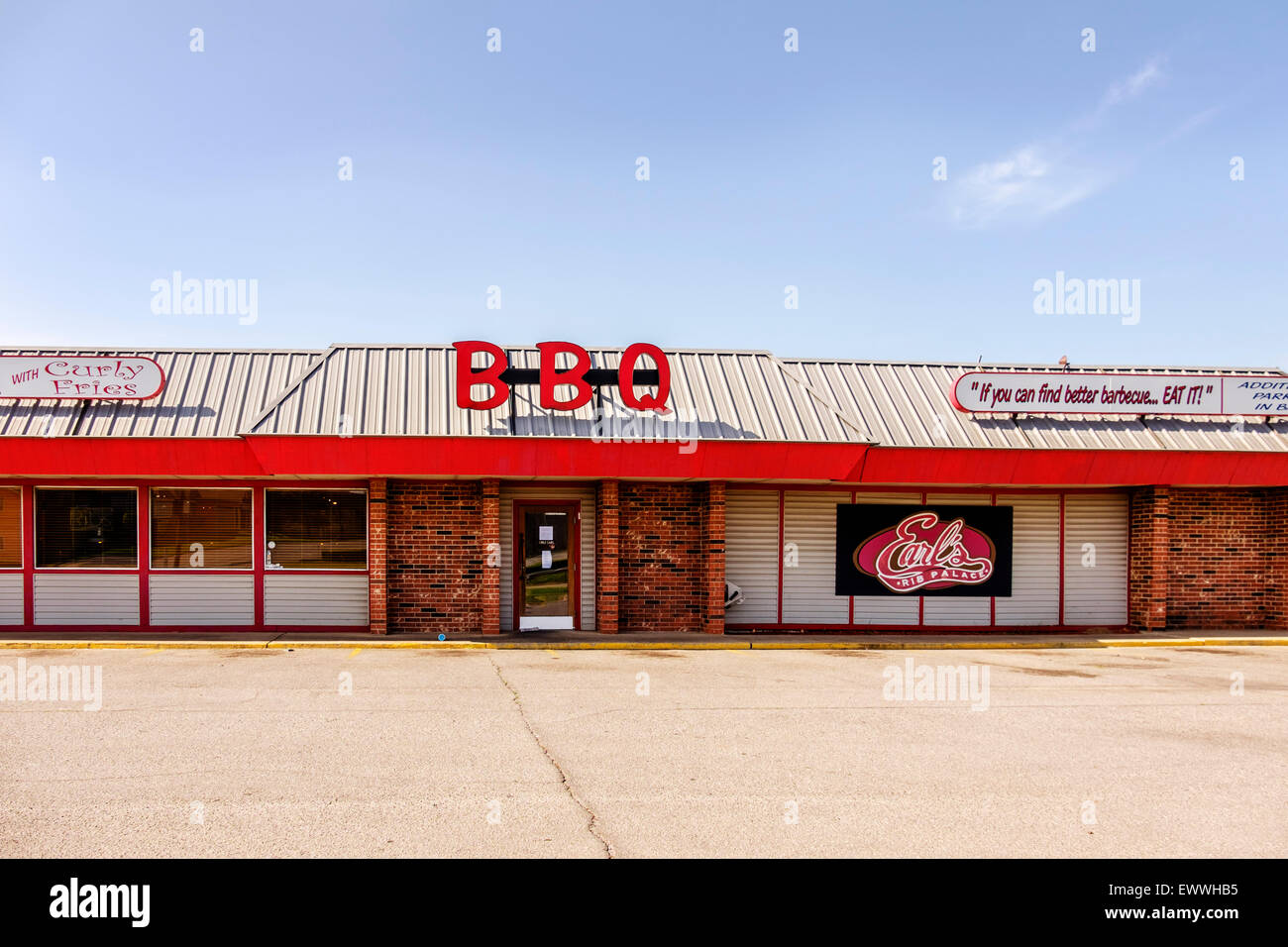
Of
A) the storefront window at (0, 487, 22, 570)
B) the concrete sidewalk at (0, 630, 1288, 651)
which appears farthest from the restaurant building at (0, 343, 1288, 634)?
the concrete sidewalk at (0, 630, 1288, 651)

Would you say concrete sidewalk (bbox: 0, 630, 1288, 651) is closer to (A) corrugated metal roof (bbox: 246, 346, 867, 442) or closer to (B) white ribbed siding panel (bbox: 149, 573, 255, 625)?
(B) white ribbed siding panel (bbox: 149, 573, 255, 625)

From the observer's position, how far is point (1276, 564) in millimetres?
17484

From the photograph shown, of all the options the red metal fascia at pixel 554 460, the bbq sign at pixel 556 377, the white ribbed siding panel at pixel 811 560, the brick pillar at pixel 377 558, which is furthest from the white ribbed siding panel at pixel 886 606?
the brick pillar at pixel 377 558

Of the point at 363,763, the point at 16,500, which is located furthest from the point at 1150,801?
the point at 16,500

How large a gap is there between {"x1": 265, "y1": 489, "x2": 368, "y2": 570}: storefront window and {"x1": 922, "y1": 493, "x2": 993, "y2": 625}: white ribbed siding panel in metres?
10.7

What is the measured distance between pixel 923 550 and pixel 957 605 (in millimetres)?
1278

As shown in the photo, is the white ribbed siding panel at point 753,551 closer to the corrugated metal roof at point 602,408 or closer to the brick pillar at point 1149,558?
the corrugated metal roof at point 602,408

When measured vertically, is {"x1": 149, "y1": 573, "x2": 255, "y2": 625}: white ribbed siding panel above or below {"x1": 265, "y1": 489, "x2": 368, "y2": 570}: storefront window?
below

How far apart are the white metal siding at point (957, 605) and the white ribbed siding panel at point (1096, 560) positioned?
172 centimetres

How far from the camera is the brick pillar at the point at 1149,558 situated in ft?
55.2

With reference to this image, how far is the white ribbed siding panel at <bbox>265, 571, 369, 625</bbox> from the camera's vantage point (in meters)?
15.7

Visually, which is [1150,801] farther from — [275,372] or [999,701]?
[275,372]
